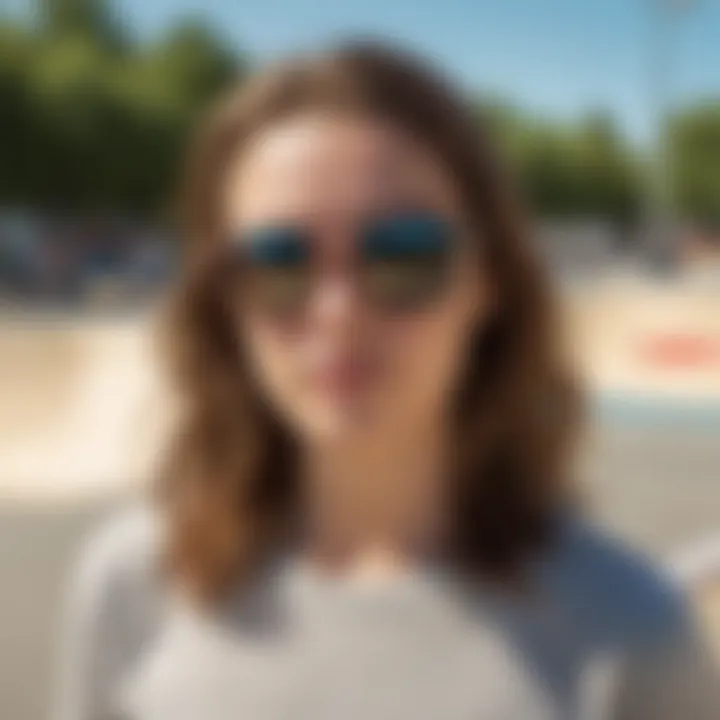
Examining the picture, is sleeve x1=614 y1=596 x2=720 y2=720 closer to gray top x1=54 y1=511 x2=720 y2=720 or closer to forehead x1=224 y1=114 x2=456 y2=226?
gray top x1=54 y1=511 x2=720 y2=720

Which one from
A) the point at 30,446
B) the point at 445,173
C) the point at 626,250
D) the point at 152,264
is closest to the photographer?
the point at 445,173

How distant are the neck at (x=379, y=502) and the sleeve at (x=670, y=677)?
0.10m

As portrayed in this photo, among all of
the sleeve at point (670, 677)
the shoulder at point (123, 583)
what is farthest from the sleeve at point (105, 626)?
the sleeve at point (670, 677)

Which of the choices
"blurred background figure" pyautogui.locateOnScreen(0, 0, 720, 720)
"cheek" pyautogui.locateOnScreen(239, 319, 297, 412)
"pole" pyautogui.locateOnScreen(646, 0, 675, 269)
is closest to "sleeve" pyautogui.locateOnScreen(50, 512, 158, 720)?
"cheek" pyautogui.locateOnScreen(239, 319, 297, 412)

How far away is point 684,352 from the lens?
2281 millimetres

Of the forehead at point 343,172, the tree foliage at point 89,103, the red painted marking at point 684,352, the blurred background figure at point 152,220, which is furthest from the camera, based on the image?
the red painted marking at point 684,352

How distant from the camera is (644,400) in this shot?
2.23 metres

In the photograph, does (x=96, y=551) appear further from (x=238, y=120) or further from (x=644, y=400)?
(x=644, y=400)

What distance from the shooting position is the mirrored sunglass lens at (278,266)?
47cm

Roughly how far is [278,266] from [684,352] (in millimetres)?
1934

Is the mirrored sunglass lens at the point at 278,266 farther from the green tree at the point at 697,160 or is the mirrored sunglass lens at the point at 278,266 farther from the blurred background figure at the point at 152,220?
the green tree at the point at 697,160

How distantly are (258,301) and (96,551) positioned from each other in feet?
0.54

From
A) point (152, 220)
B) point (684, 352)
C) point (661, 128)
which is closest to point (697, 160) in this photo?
point (661, 128)

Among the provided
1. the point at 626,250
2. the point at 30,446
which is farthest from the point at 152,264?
the point at 30,446
